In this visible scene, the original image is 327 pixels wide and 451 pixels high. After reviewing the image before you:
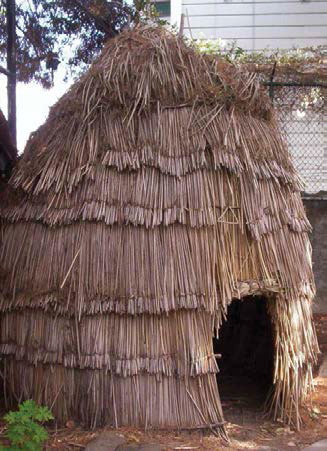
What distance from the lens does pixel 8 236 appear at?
6.22 metres

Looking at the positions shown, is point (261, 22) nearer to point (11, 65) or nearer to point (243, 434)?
point (11, 65)

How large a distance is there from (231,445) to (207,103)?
3.20 meters

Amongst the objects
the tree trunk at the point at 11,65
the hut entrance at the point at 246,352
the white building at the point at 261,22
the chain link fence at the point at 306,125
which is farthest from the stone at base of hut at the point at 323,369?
the white building at the point at 261,22

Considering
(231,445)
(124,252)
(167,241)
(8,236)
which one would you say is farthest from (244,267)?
(8,236)

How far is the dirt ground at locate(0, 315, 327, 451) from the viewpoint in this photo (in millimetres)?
5410

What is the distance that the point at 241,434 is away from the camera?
595 centimetres

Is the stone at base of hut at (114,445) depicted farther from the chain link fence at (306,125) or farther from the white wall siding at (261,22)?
the white wall siding at (261,22)

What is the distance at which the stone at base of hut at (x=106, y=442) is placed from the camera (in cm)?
517

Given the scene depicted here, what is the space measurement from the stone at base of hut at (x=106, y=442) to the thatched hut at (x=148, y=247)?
0.20 m

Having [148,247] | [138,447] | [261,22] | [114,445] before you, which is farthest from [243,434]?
[261,22]

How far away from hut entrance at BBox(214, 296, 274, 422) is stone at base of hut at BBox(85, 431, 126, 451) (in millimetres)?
2145

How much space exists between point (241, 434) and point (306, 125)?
236 inches

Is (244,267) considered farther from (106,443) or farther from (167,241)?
(106,443)

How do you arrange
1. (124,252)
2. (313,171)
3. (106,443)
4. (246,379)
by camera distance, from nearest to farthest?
(106,443)
(124,252)
(246,379)
(313,171)
